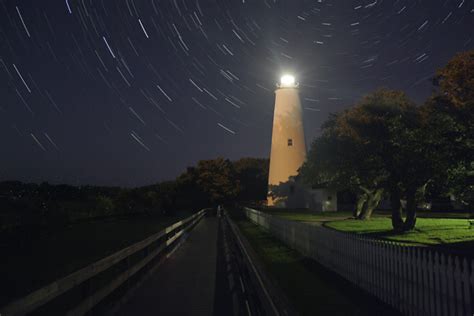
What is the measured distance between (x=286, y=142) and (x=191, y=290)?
45738mm

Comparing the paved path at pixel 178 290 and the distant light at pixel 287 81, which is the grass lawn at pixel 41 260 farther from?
the distant light at pixel 287 81

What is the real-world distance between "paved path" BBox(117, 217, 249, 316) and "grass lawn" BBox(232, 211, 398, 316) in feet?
3.73

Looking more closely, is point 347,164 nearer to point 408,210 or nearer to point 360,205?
point 408,210

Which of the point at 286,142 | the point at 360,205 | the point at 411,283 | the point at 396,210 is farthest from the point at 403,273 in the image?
the point at 286,142

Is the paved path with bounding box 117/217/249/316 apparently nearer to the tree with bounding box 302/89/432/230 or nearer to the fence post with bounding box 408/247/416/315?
the fence post with bounding box 408/247/416/315

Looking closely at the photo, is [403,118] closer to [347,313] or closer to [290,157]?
[347,313]

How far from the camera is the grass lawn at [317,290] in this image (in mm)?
7406

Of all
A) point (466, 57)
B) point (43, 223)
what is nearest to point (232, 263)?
point (43, 223)

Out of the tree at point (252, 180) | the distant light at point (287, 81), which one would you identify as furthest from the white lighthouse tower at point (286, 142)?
the tree at point (252, 180)

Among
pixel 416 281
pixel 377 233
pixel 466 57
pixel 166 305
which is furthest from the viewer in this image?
pixel 377 233

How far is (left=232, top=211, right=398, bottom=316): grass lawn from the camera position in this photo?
24.3ft

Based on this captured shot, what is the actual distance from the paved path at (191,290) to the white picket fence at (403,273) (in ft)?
9.18

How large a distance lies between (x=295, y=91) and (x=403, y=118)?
3327 centimetres

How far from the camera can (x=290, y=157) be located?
53.5 m
